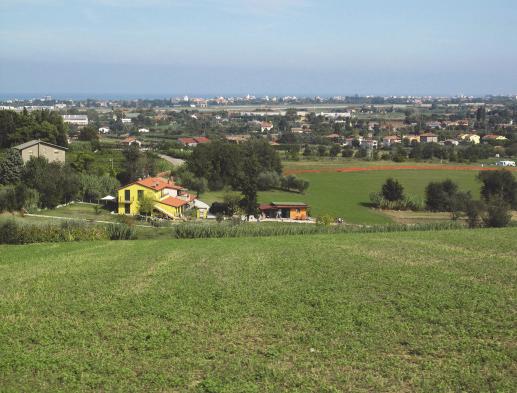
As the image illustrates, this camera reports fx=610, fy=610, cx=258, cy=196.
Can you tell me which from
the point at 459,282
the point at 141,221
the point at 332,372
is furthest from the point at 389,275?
the point at 141,221

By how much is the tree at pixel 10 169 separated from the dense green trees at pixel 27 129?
11983mm

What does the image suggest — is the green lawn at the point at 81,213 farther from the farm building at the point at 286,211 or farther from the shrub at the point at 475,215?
the shrub at the point at 475,215

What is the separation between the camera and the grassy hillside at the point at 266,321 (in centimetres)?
853

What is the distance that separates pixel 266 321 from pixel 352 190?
4187 centimetres

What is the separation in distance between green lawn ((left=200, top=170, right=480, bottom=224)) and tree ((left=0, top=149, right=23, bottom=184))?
42.7 ft

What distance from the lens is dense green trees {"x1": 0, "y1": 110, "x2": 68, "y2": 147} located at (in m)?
53.1

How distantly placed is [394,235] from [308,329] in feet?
36.6

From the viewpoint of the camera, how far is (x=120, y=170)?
167 ft

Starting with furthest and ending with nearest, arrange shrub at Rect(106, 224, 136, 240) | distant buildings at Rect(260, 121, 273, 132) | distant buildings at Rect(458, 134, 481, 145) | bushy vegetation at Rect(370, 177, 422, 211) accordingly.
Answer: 1. distant buildings at Rect(260, 121, 273, 132)
2. distant buildings at Rect(458, 134, 481, 145)
3. bushy vegetation at Rect(370, 177, 422, 211)
4. shrub at Rect(106, 224, 136, 240)

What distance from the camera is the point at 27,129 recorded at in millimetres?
53406

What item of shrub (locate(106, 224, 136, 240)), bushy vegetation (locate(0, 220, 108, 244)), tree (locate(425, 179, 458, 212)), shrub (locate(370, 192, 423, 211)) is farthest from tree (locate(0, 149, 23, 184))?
tree (locate(425, 179, 458, 212))

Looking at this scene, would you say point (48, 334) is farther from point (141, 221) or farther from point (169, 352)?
point (141, 221)

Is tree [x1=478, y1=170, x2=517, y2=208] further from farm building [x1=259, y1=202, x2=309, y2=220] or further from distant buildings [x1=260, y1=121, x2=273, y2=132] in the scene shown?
distant buildings [x1=260, y1=121, x2=273, y2=132]

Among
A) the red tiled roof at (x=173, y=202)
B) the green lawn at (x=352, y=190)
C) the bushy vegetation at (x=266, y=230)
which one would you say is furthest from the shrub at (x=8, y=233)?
the green lawn at (x=352, y=190)
